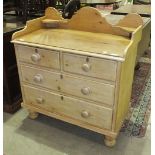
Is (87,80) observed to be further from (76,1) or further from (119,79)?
(76,1)

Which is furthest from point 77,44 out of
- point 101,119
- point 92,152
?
point 92,152

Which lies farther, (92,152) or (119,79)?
(92,152)

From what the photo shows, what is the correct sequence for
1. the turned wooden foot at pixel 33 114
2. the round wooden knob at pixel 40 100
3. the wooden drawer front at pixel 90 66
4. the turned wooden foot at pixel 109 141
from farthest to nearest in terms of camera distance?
the turned wooden foot at pixel 33 114, the round wooden knob at pixel 40 100, the turned wooden foot at pixel 109 141, the wooden drawer front at pixel 90 66

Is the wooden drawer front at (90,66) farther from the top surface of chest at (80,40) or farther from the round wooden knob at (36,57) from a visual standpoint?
the round wooden knob at (36,57)

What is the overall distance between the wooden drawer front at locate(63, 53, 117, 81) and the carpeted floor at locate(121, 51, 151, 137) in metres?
0.64

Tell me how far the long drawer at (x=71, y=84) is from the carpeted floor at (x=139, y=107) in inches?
19.2

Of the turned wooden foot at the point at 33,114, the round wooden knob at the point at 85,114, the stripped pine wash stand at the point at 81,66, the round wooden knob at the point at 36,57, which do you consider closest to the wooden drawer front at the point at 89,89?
the stripped pine wash stand at the point at 81,66

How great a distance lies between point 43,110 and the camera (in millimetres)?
1721

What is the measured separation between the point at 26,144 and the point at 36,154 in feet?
0.45

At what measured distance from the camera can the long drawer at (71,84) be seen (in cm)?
137

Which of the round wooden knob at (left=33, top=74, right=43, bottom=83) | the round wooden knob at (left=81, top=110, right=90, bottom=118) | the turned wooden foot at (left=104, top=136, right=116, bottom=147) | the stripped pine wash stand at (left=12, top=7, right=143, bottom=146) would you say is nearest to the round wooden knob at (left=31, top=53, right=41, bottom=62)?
the stripped pine wash stand at (left=12, top=7, right=143, bottom=146)

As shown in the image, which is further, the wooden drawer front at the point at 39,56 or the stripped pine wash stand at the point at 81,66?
the wooden drawer front at the point at 39,56

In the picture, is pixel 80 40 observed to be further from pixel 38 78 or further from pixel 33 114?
pixel 33 114

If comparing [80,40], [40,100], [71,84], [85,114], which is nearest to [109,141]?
[85,114]
